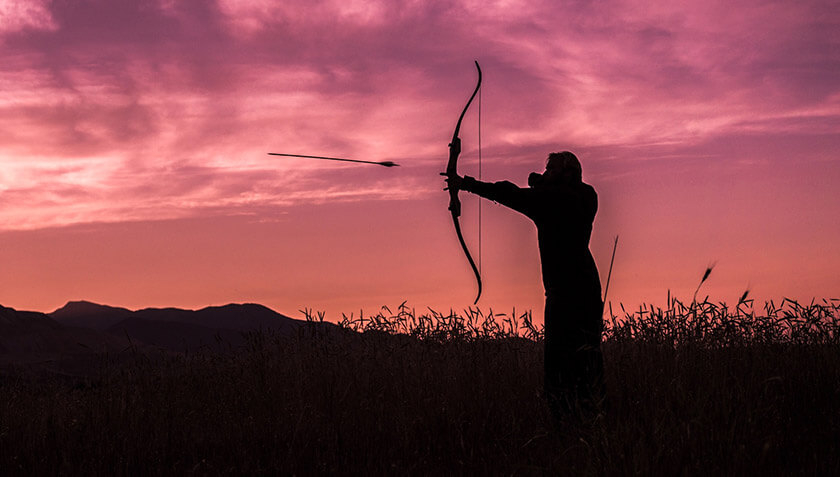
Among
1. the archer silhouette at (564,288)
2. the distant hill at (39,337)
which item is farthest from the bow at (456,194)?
the distant hill at (39,337)

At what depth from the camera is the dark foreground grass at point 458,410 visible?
511cm

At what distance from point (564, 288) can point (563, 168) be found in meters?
1.03

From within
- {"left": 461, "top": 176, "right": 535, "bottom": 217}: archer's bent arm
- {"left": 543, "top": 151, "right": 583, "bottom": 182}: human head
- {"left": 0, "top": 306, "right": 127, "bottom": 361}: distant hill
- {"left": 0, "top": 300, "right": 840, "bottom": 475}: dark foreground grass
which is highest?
{"left": 543, "top": 151, "right": 583, "bottom": 182}: human head

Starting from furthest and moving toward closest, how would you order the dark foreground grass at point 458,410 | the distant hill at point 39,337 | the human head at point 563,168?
the distant hill at point 39,337 < the human head at point 563,168 < the dark foreground grass at point 458,410

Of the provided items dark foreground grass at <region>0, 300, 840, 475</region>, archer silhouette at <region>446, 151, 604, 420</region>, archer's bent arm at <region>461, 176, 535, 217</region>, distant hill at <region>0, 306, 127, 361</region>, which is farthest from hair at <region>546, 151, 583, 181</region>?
distant hill at <region>0, 306, 127, 361</region>

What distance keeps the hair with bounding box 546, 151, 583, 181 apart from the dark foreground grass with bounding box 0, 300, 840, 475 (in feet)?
6.12

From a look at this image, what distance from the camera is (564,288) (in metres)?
6.39

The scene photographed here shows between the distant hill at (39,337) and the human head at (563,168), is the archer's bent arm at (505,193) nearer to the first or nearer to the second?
the human head at (563,168)

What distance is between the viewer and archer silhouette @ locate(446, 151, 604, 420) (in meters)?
6.34

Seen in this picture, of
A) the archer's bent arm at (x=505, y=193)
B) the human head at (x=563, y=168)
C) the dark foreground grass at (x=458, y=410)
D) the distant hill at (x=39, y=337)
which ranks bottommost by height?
the dark foreground grass at (x=458, y=410)

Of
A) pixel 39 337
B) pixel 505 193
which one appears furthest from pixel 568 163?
pixel 39 337

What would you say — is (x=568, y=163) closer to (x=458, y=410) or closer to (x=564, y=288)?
(x=564, y=288)

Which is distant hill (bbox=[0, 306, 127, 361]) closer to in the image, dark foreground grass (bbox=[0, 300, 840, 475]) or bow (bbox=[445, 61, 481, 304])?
dark foreground grass (bbox=[0, 300, 840, 475])

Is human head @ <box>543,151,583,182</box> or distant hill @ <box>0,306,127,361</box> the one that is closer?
human head @ <box>543,151,583,182</box>
